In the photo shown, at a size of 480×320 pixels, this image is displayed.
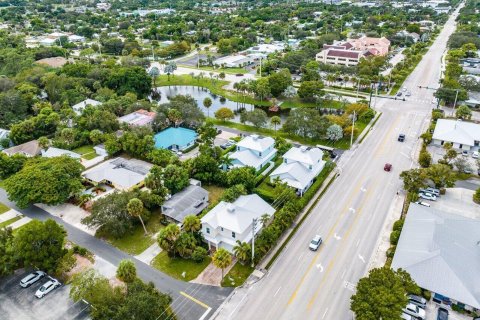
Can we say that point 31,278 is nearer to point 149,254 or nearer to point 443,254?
point 149,254

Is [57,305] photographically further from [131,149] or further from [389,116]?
[389,116]

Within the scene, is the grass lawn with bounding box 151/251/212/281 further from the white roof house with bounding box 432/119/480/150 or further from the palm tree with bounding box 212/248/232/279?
the white roof house with bounding box 432/119/480/150

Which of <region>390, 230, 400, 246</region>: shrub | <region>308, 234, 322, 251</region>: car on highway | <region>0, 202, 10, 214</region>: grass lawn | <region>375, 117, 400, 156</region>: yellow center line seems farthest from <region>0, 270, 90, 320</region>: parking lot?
<region>375, 117, 400, 156</region>: yellow center line

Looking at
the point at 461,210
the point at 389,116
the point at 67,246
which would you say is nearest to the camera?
the point at 67,246

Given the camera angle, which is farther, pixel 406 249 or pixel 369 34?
pixel 369 34

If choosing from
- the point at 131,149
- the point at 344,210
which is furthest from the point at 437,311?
the point at 131,149

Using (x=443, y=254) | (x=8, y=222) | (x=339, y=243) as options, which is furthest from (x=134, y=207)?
(x=443, y=254)
